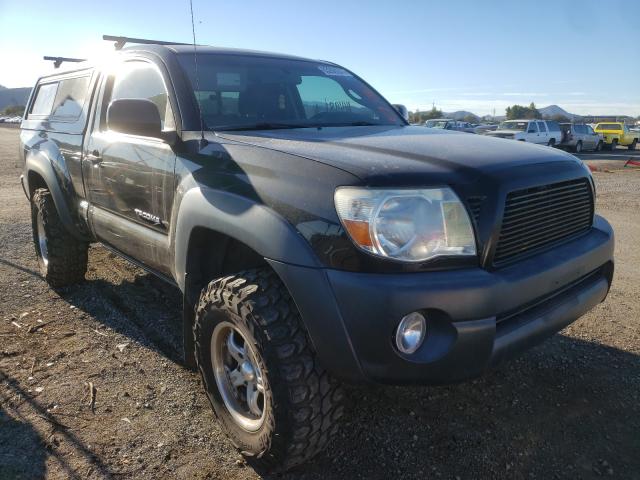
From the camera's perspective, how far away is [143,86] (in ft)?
10.4

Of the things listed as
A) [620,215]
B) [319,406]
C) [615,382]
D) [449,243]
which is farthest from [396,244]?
[620,215]

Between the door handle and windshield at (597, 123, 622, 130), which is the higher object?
the door handle

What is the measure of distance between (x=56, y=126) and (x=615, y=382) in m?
4.40

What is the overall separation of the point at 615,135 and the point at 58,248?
31494 millimetres

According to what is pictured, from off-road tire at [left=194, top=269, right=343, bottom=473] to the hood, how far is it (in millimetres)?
589

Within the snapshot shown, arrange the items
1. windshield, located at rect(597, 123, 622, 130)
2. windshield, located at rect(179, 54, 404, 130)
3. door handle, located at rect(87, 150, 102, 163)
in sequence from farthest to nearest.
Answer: windshield, located at rect(597, 123, 622, 130)
door handle, located at rect(87, 150, 102, 163)
windshield, located at rect(179, 54, 404, 130)

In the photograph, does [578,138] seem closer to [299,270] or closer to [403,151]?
[403,151]

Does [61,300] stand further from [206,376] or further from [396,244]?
[396,244]

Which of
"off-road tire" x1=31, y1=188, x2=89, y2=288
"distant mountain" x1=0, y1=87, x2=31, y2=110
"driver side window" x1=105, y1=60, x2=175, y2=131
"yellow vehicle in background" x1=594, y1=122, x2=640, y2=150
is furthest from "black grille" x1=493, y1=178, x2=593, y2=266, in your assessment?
"distant mountain" x1=0, y1=87, x2=31, y2=110

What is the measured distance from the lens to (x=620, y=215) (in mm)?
8180

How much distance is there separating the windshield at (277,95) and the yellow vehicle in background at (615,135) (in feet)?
98.6

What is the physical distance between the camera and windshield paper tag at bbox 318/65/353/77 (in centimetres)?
371

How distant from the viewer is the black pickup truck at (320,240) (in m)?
1.90

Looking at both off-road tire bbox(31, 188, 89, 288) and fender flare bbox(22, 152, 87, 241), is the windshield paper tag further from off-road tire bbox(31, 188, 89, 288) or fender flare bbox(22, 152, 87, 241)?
off-road tire bbox(31, 188, 89, 288)
